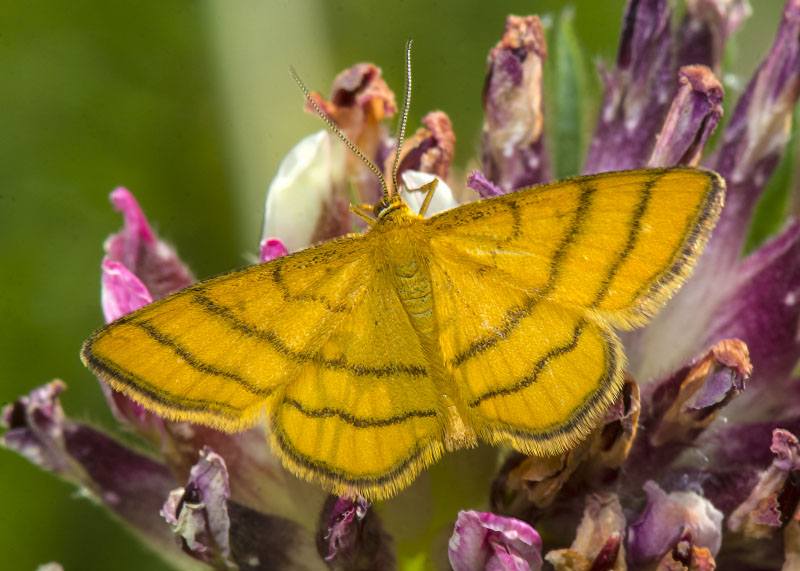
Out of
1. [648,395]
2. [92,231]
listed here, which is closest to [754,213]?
[648,395]

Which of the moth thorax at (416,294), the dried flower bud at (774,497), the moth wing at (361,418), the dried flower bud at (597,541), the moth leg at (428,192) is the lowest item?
the dried flower bud at (597,541)

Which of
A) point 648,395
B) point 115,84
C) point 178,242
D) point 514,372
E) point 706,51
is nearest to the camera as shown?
point 514,372

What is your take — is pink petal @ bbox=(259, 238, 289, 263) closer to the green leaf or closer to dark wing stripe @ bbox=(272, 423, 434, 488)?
dark wing stripe @ bbox=(272, 423, 434, 488)

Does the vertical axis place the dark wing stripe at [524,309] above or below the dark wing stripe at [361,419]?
above

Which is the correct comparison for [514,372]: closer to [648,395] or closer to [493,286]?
[493,286]

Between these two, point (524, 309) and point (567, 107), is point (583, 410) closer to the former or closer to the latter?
point (524, 309)

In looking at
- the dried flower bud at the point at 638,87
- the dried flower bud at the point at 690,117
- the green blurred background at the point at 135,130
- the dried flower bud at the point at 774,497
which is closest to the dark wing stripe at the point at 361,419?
the dried flower bud at the point at 774,497

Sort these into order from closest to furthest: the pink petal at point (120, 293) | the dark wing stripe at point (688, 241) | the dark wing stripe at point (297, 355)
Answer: the dark wing stripe at point (688, 241) → the dark wing stripe at point (297, 355) → the pink petal at point (120, 293)

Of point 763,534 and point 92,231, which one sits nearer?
point 763,534

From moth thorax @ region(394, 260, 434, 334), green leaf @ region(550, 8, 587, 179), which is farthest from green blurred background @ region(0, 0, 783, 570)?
moth thorax @ region(394, 260, 434, 334)

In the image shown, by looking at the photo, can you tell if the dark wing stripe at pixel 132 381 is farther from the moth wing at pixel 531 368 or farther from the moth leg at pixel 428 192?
the moth leg at pixel 428 192
